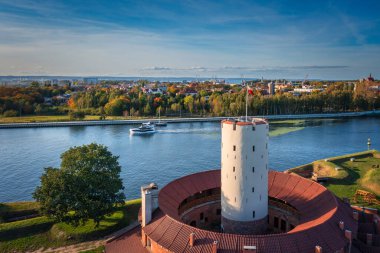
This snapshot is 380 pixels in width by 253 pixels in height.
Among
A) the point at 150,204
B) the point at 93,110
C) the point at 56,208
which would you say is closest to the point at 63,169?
the point at 56,208

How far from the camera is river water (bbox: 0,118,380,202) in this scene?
2195 inches

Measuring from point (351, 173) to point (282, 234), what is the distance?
34.2 m

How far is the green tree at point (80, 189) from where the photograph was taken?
31.2 m

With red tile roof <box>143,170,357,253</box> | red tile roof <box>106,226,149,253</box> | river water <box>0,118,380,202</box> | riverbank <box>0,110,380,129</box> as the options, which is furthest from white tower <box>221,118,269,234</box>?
riverbank <box>0,110,380,129</box>

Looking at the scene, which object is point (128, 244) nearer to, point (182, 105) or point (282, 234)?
point (282, 234)

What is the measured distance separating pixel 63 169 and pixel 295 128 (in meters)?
83.9

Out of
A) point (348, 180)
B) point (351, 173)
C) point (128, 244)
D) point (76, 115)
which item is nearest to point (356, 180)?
point (348, 180)

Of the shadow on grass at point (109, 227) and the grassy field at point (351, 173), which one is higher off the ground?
the grassy field at point (351, 173)

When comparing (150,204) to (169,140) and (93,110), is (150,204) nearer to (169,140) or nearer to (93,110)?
(169,140)

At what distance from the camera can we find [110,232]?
32.7m

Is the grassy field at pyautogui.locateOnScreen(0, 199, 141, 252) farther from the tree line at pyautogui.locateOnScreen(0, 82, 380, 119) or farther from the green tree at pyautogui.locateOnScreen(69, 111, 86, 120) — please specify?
the tree line at pyautogui.locateOnScreen(0, 82, 380, 119)

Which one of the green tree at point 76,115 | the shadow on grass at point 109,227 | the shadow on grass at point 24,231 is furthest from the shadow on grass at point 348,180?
the green tree at point 76,115

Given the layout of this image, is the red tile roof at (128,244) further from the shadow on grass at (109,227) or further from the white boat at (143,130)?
the white boat at (143,130)

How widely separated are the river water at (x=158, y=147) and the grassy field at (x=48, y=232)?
11.6m
